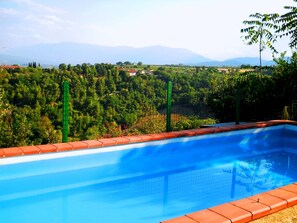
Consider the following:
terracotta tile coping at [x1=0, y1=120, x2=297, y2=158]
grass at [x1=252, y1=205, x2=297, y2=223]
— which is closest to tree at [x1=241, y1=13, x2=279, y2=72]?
terracotta tile coping at [x1=0, y1=120, x2=297, y2=158]

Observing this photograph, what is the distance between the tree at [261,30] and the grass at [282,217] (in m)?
7.91

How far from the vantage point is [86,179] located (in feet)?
16.8

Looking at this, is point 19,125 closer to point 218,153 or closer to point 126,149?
point 126,149

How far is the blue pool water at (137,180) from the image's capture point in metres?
3.95

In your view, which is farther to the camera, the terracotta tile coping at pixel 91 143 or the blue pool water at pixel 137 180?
the terracotta tile coping at pixel 91 143

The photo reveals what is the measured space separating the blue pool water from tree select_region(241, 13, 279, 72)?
13.6 ft

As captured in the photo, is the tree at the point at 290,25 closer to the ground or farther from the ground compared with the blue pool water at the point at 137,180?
farther from the ground

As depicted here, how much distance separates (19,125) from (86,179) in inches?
113

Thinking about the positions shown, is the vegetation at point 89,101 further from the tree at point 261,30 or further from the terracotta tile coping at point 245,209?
the terracotta tile coping at point 245,209

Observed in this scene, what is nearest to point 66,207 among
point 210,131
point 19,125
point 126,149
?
point 126,149

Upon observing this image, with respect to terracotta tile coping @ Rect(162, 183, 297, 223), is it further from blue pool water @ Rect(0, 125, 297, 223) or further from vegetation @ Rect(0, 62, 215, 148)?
vegetation @ Rect(0, 62, 215, 148)

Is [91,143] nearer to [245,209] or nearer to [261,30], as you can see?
[245,209]

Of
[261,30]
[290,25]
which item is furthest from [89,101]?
[290,25]

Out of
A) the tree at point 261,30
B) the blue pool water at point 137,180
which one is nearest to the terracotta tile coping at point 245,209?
the blue pool water at point 137,180
